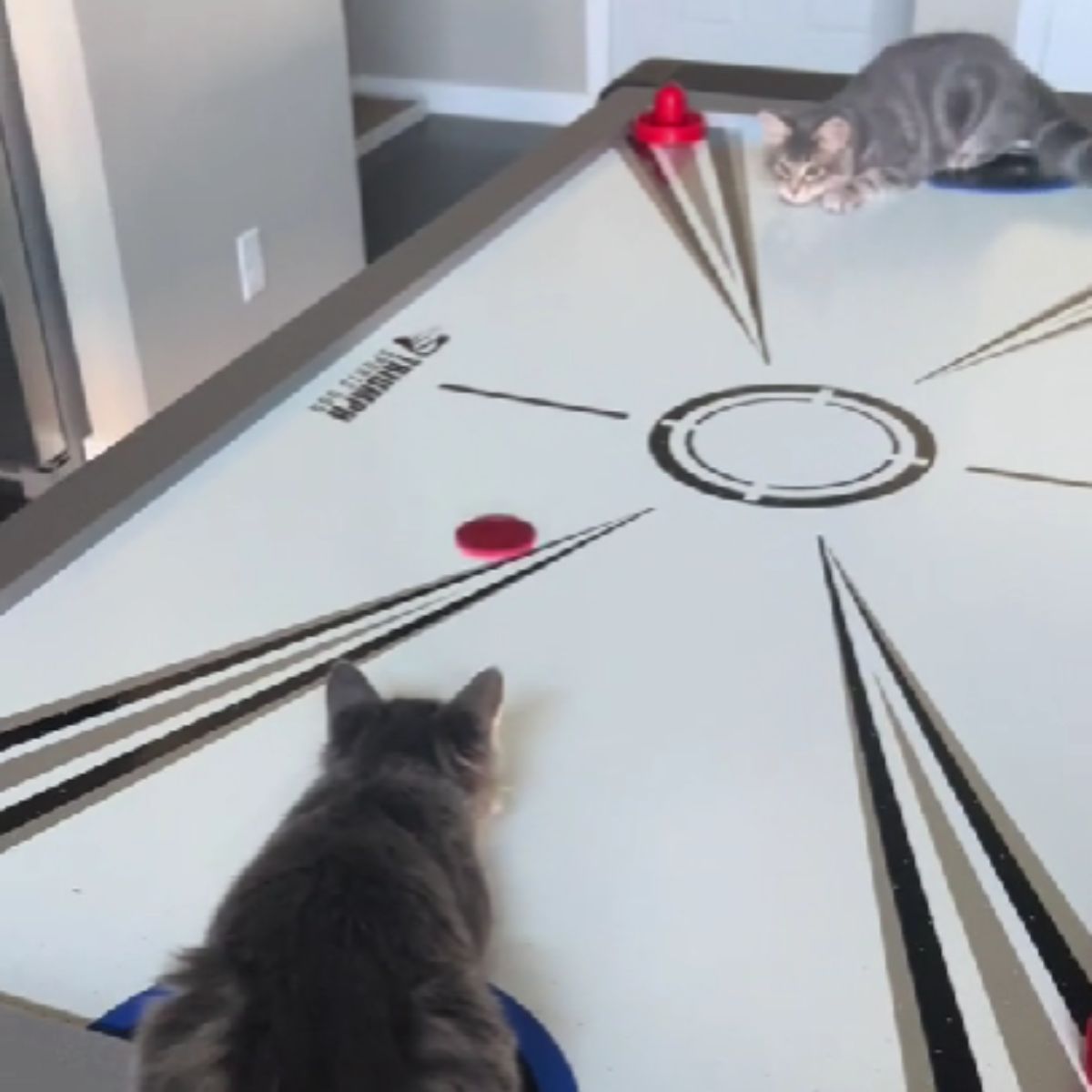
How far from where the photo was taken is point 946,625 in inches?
44.4

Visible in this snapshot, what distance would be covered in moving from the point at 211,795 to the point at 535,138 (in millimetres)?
3656

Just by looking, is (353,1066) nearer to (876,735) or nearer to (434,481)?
(876,735)

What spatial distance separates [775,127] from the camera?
187 cm

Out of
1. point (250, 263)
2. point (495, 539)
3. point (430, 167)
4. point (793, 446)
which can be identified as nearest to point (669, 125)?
point (793, 446)

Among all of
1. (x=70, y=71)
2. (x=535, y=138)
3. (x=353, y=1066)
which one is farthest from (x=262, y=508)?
(x=535, y=138)

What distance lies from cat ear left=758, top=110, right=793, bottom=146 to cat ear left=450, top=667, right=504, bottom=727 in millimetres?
1068

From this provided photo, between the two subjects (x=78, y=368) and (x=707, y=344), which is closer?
(x=707, y=344)

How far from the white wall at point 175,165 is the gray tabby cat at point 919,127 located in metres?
1.09

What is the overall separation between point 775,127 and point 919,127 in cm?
16

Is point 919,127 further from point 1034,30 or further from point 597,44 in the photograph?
point 597,44

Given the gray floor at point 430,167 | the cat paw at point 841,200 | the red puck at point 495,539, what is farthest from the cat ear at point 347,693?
the gray floor at point 430,167

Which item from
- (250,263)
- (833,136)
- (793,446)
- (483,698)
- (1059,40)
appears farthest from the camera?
(1059,40)

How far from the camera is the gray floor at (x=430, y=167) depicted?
151 inches

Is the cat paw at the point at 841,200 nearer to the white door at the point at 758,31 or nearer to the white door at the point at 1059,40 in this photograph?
the white door at the point at 1059,40
